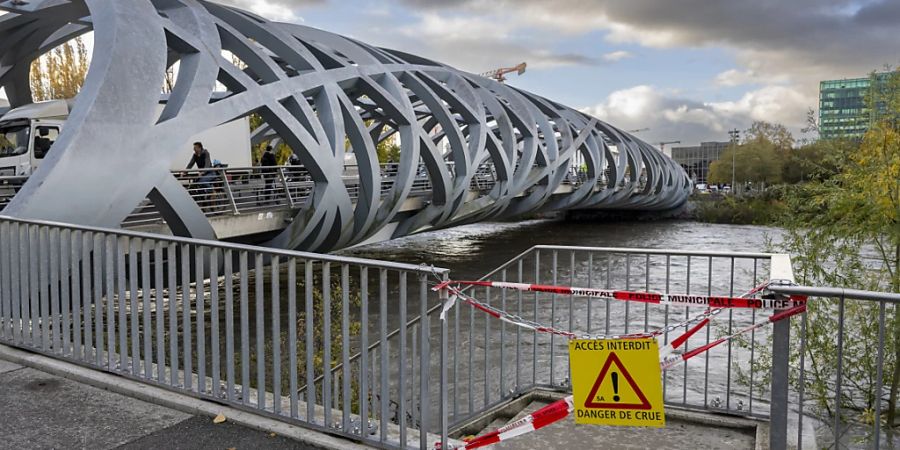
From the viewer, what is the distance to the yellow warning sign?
11.6ft

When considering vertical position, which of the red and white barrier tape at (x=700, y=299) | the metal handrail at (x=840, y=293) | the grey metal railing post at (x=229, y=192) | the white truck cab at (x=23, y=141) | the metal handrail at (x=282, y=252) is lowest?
the red and white barrier tape at (x=700, y=299)

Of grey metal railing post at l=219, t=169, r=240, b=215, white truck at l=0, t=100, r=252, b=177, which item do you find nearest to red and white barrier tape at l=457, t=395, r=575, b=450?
grey metal railing post at l=219, t=169, r=240, b=215

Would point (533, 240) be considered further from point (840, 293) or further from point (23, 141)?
point (840, 293)

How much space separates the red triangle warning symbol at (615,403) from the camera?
11.7 feet

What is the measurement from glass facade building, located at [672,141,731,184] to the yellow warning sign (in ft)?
411

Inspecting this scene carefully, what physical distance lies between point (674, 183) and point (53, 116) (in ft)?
140

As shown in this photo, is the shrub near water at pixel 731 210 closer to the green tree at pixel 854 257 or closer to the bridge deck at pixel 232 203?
the bridge deck at pixel 232 203

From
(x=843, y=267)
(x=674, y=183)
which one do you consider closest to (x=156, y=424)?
(x=843, y=267)

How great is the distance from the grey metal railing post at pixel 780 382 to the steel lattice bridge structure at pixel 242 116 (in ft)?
24.6

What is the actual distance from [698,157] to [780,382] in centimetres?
13210

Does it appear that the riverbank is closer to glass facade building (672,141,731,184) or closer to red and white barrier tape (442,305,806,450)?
red and white barrier tape (442,305,806,450)

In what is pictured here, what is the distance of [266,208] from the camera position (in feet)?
49.6

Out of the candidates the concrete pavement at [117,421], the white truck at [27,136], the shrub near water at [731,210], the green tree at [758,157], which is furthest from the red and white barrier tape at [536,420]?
the green tree at [758,157]

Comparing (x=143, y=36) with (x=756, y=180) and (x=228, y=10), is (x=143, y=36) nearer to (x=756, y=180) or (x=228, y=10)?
(x=228, y=10)
